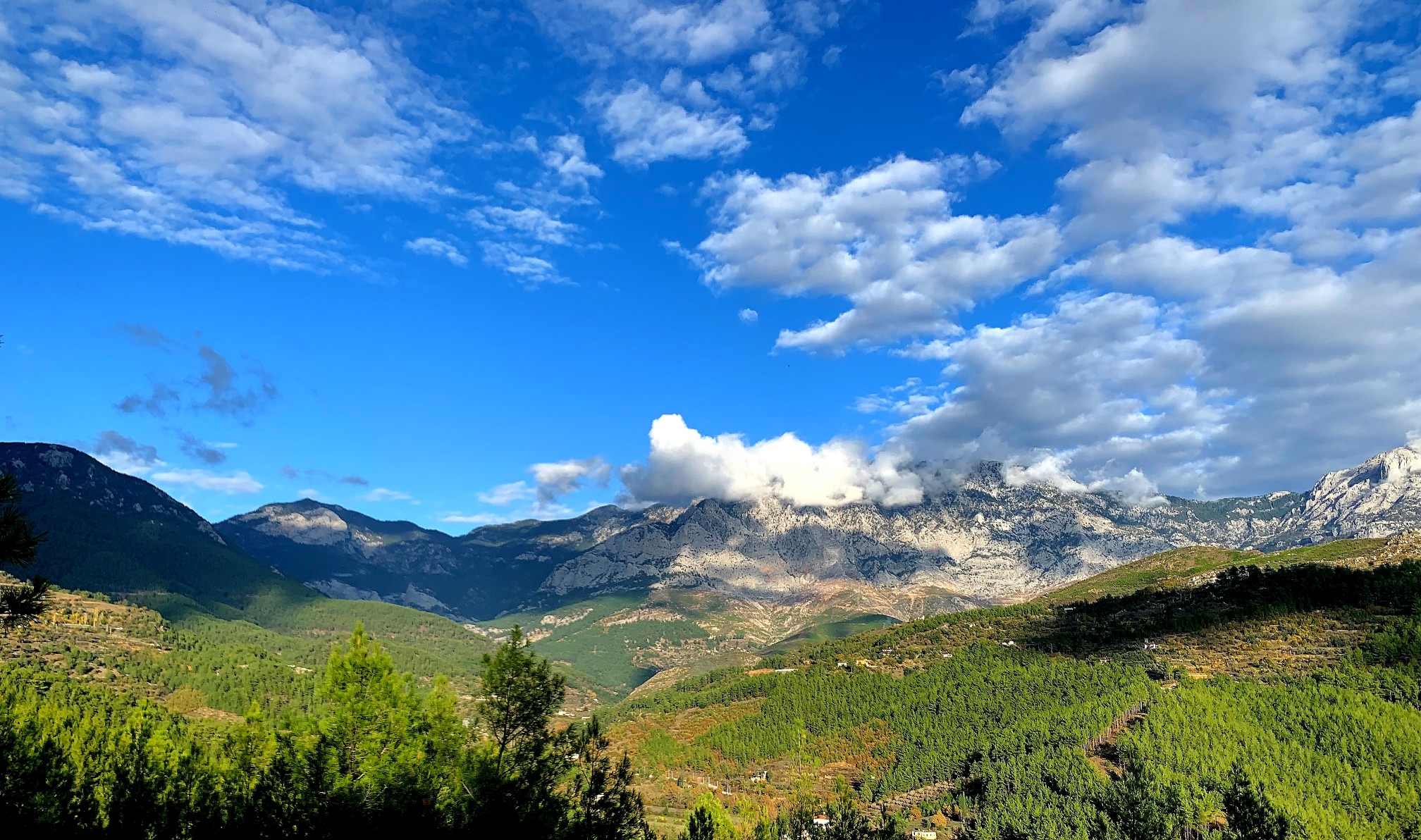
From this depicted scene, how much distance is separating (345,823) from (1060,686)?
202 m

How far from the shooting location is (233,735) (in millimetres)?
33750

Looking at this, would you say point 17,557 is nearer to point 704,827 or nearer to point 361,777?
point 361,777

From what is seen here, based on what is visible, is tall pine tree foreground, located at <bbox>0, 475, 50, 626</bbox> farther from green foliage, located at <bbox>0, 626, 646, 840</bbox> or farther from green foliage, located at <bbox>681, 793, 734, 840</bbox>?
green foliage, located at <bbox>681, 793, 734, 840</bbox>

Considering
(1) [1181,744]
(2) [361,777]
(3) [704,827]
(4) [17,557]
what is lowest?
(1) [1181,744]

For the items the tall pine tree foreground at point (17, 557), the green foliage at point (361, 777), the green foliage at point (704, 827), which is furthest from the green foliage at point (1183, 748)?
the tall pine tree foreground at point (17, 557)

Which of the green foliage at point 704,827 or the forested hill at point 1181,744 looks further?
the forested hill at point 1181,744

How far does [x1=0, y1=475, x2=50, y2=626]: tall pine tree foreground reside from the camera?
13031 millimetres

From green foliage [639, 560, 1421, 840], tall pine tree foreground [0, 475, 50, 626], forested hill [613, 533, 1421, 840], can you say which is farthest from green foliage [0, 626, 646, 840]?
green foliage [639, 560, 1421, 840]

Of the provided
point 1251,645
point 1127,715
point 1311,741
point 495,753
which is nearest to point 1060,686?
point 1127,715

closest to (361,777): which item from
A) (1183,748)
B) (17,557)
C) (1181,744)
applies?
(17,557)

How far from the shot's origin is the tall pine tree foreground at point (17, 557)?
42.8 feet

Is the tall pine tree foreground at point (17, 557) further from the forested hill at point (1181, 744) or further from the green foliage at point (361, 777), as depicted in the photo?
the forested hill at point (1181, 744)

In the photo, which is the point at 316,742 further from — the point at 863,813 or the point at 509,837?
the point at 863,813

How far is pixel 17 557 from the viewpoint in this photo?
1313 centimetres
